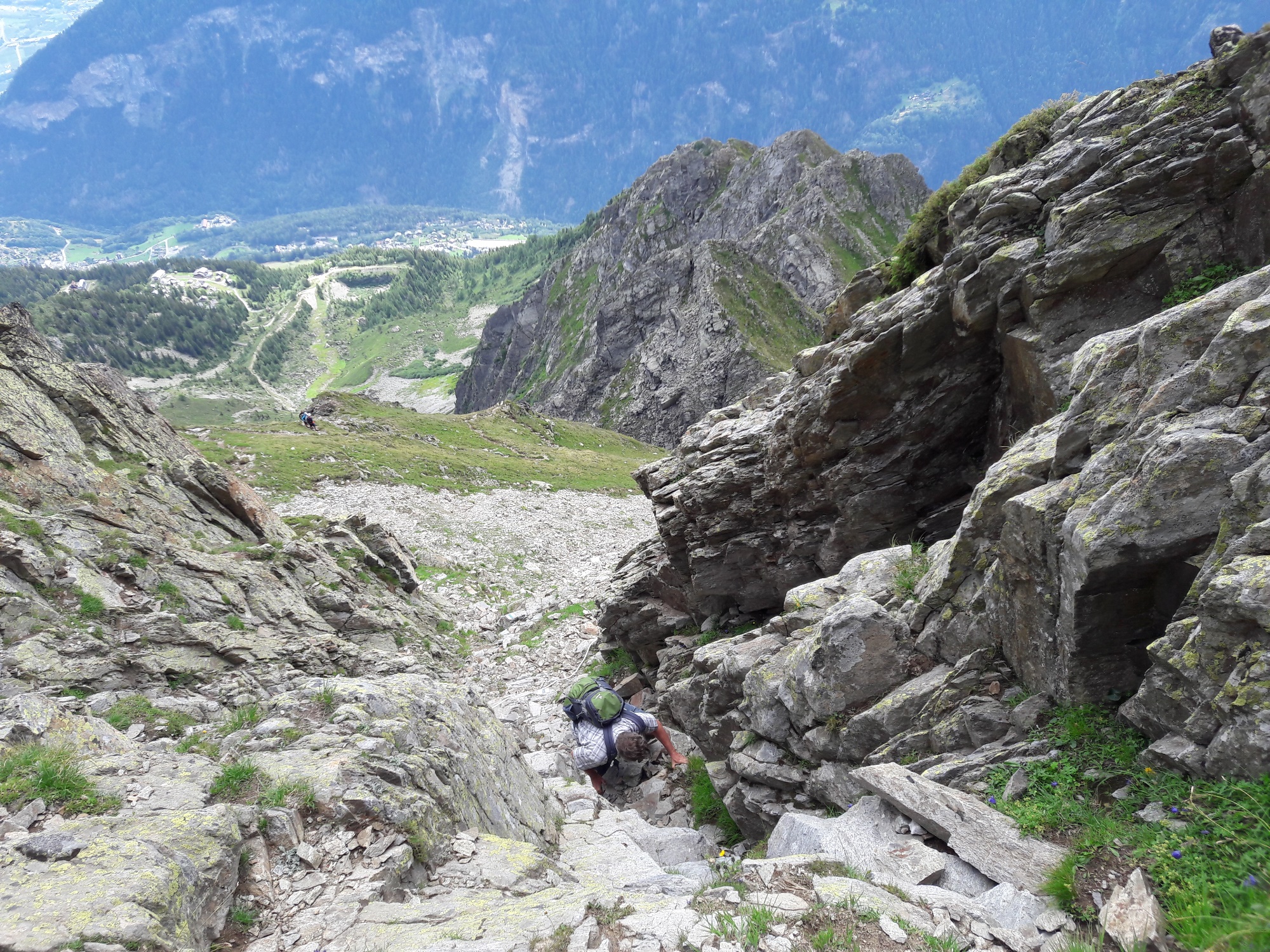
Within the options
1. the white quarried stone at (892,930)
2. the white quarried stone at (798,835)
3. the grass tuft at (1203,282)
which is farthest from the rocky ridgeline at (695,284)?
the white quarried stone at (892,930)

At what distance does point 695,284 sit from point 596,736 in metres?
107

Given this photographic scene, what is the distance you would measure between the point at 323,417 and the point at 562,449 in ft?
114

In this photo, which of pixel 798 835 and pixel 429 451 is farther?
pixel 429 451

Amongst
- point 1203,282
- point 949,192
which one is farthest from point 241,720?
point 949,192

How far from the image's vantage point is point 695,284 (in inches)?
4466

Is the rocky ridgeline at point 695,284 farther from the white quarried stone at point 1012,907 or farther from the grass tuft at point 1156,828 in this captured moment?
the white quarried stone at point 1012,907

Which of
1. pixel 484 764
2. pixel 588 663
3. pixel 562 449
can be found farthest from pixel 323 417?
pixel 484 764

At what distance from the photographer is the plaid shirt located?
1678 centimetres

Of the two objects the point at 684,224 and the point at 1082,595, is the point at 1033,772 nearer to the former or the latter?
the point at 1082,595

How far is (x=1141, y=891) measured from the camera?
19.3 feet

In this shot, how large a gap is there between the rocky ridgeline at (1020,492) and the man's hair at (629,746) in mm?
1626

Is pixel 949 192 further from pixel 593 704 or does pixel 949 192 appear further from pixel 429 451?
pixel 429 451

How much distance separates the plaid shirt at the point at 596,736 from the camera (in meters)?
16.8

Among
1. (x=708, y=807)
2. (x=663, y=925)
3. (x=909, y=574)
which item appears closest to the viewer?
(x=663, y=925)
